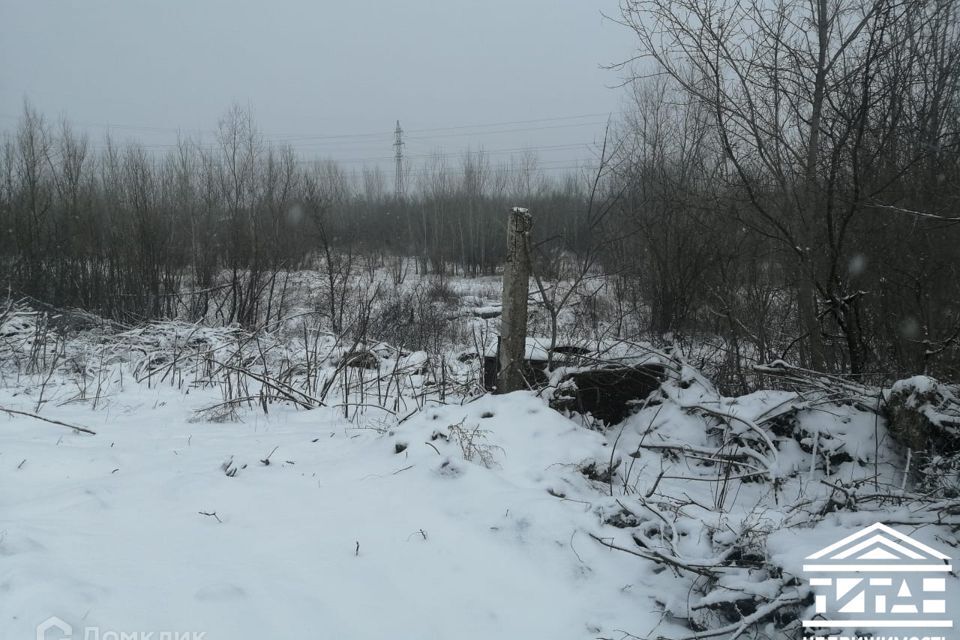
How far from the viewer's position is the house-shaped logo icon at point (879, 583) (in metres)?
2.15

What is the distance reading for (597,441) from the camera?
4004mm

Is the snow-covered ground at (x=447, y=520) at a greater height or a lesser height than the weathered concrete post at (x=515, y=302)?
lesser

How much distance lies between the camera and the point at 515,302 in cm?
494

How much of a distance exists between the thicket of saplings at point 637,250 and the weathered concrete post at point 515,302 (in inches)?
7.1

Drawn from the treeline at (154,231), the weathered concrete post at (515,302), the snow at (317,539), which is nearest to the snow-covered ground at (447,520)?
the snow at (317,539)

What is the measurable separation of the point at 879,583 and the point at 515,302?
314cm

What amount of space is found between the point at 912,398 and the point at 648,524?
7.21 feet

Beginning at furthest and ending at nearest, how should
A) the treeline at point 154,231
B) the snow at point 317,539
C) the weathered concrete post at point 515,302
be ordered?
1. the treeline at point 154,231
2. the weathered concrete post at point 515,302
3. the snow at point 317,539

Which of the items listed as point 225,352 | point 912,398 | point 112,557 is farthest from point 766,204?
point 225,352

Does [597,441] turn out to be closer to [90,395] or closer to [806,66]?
[806,66]

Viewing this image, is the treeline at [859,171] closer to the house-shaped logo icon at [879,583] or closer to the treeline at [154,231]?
the house-shaped logo icon at [879,583]

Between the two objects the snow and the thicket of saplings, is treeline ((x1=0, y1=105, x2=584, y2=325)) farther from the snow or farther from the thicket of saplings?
the snow

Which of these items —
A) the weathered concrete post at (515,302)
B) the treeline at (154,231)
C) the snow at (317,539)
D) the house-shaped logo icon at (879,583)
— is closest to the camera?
the house-shaped logo icon at (879,583)

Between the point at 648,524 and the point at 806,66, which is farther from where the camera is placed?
the point at 806,66
